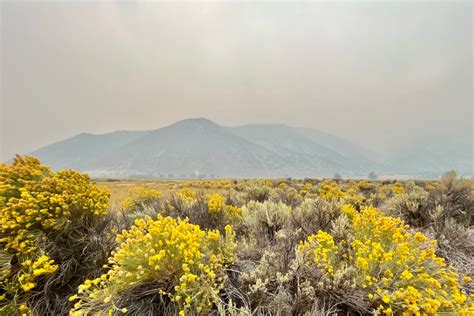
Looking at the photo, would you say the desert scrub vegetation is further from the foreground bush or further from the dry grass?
the dry grass

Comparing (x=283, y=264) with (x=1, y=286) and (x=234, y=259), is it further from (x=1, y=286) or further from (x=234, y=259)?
(x=1, y=286)

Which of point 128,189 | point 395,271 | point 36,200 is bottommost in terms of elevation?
point 128,189

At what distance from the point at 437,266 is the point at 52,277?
17.1 feet

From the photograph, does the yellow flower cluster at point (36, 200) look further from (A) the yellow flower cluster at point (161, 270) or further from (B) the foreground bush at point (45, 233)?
(A) the yellow flower cluster at point (161, 270)

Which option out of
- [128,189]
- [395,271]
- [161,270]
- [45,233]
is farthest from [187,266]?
[128,189]

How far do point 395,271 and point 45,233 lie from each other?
4.86m

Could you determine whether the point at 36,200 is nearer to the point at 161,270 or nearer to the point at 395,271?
the point at 161,270

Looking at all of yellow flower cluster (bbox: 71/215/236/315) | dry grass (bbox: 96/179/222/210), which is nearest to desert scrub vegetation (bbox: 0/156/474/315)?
yellow flower cluster (bbox: 71/215/236/315)

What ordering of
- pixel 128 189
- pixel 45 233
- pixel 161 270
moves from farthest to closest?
pixel 128 189
pixel 45 233
pixel 161 270

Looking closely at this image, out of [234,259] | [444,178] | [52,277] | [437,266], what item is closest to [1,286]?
[52,277]

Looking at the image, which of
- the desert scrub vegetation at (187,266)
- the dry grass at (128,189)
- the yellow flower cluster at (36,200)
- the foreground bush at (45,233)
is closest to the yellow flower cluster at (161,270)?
the desert scrub vegetation at (187,266)

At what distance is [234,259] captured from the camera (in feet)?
10.6

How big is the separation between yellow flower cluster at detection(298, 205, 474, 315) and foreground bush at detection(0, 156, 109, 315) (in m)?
3.41

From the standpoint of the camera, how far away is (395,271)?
9.20 feet
